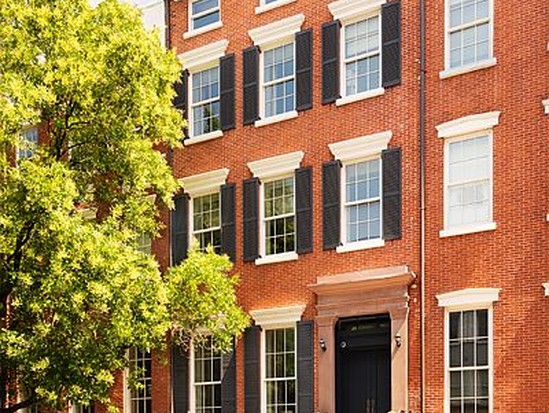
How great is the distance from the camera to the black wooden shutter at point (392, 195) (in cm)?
2338

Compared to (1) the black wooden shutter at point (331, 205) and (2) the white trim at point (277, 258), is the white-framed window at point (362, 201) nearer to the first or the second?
(1) the black wooden shutter at point (331, 205)

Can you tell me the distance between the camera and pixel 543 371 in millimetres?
20734

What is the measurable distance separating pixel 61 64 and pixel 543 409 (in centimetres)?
1135

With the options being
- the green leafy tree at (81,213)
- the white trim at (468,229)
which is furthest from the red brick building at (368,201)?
the green leafy tree at (81,213)

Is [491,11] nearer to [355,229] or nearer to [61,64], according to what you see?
[355,229]

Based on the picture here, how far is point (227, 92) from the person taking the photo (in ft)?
90.2

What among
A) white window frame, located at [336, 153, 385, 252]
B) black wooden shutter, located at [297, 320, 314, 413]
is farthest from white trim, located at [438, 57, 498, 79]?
black wooden shutter, located at [297, 320, 314, 413]

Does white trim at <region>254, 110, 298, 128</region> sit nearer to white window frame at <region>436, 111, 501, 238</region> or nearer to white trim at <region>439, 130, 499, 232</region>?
white window frame at <region>436, 111, 501, 238</region>

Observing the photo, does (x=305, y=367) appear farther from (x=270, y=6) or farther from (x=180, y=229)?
(x=270, y=6)

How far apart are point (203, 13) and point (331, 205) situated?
22.1 ft

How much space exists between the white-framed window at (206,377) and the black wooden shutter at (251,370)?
868 millimetres

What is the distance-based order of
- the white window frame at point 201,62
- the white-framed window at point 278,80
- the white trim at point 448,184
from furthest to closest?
the white window frame at point 201,62
the white-framed window at point 278,80
the white trim at point 448,184

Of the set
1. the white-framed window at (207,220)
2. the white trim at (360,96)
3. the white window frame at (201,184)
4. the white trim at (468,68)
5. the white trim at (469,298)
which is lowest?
the white trim at (469,298)

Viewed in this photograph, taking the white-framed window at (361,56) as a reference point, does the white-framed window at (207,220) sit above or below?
below
